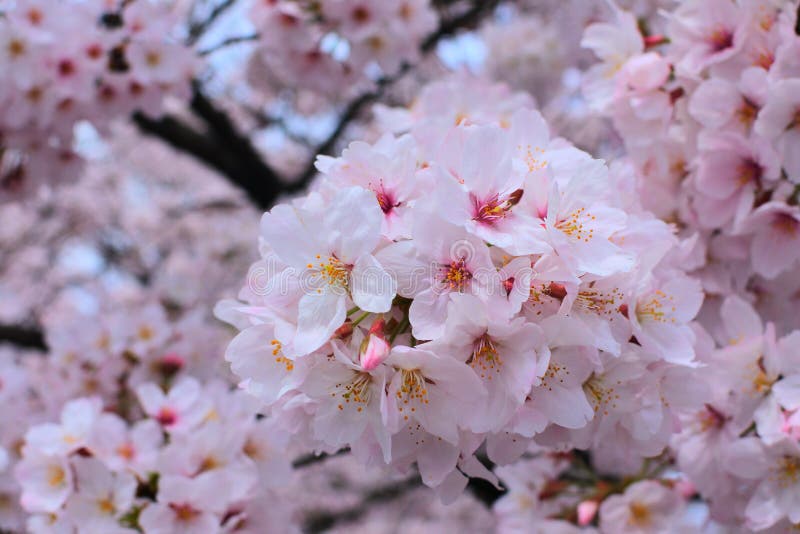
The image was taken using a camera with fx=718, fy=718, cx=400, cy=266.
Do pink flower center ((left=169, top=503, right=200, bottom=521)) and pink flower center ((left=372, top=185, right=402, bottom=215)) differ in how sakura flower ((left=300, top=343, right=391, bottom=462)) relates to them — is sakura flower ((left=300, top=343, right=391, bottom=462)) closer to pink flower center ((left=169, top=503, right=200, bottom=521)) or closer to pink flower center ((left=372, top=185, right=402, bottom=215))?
pink flower center ((left=372, top=185, right=402, bottom=215))

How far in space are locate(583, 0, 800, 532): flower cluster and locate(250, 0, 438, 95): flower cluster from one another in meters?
1.04

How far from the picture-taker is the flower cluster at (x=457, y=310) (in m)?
1.08

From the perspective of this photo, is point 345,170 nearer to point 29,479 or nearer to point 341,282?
point 341,282

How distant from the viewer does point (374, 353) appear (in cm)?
105

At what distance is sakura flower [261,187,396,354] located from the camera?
3.52ft

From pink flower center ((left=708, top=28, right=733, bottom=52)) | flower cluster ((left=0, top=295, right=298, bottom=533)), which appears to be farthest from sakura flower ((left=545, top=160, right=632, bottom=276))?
flower cluster ((left=0, top=295, right=298, bottom=533))

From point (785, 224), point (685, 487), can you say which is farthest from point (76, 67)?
point (685, 487)

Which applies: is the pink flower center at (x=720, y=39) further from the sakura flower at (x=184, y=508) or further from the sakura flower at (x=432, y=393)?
the sakura flower at (x=184, y=508)

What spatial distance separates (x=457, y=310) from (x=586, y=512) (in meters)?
1.06

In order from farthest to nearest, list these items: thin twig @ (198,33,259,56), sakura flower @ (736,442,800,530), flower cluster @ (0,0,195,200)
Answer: thin twig @ (198,33,259,56), flower cluster @ (0,0,195,200), sakura flower @ (736,442,800,530)

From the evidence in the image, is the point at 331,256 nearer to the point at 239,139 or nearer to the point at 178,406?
the point at 178,406

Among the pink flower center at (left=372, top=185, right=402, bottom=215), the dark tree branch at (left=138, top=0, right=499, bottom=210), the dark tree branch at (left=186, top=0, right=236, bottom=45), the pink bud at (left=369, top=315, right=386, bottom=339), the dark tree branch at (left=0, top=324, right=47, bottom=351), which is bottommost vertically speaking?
the dark tree branch at (left=0, top=324, right=47, bottom=351)

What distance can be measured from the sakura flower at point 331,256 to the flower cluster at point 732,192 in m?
0.61

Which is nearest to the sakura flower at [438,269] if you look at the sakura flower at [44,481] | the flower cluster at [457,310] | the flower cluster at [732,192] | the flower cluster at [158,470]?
the flower cluster at [457,310]
